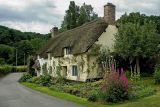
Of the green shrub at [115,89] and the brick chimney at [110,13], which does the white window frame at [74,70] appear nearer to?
the brick chimney at [110,13]

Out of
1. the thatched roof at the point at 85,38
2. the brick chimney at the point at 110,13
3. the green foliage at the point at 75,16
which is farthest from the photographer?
the green foliage at the point at 75,16

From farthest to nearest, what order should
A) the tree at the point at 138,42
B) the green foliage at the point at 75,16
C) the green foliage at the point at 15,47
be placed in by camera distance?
the green foliage at the point at 15,47, the green foliage at the point at 75,16, the tree at the point at 138,42

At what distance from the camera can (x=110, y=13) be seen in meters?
38.1

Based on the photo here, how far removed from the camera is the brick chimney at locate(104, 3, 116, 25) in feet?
125

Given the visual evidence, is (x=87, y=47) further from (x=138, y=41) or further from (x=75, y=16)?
(x=75, y=16)

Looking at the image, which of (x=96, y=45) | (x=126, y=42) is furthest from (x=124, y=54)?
(x=96, y=45)

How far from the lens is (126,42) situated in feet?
106

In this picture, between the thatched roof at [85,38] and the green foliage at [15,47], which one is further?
the green foliage at [15,47]

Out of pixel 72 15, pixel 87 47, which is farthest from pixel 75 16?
pixel 87 47

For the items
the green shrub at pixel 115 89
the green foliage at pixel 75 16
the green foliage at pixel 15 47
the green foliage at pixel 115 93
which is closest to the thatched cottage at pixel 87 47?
the green shrub at pixel 115 89

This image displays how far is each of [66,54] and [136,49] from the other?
1255 cm

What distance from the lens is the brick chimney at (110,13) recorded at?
3797 cm

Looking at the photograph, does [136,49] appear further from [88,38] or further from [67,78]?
[67,78]

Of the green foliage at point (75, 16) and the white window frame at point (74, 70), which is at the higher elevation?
the green foliage at point (75, 16)
